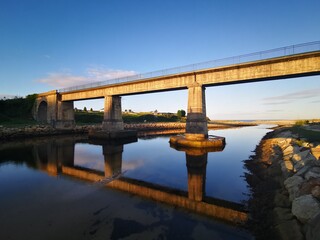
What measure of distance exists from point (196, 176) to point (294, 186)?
274 inches

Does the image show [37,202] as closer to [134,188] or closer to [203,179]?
[134,188]

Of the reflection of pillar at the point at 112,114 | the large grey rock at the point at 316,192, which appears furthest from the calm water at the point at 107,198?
the reflection of pillar at the point at 112,114

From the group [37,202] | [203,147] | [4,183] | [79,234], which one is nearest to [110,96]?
[203,147]

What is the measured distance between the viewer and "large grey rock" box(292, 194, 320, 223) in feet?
20.5

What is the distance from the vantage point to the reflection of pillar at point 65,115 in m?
51.5

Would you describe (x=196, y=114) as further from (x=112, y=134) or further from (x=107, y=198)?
(x=107, y=198)

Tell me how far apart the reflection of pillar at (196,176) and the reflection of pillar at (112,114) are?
23424mm

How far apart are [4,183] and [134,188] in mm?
8994

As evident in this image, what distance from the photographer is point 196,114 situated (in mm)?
28500

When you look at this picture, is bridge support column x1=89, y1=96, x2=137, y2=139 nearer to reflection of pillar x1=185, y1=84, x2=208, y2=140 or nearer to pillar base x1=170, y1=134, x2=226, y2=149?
pillar base x1=170, y1=134, x2=226, y2=149

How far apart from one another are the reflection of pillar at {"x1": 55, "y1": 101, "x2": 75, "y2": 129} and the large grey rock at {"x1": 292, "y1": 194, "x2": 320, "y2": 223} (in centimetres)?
5464

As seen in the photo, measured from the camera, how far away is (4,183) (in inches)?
498

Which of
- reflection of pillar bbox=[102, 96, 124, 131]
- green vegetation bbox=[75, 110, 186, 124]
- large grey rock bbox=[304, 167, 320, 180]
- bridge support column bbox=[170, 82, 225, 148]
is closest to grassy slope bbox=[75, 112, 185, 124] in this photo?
green vegetation bbox=[75, 110, 186, 124]

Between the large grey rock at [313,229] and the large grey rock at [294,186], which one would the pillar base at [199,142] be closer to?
the large grey rock at [294,186]
